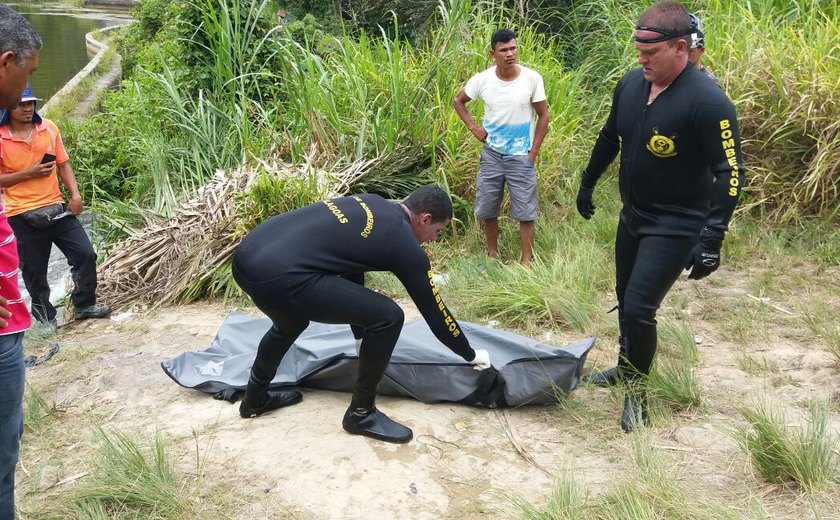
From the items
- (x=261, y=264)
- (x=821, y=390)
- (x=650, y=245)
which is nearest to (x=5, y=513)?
(x=261, y=264)

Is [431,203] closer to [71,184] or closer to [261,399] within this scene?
[261,399]

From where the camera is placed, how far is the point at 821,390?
154 inches

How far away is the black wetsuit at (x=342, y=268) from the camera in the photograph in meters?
3.35


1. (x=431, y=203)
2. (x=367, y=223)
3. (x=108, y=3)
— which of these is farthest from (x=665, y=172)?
(x=108, y=3)

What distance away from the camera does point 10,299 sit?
2379 mm

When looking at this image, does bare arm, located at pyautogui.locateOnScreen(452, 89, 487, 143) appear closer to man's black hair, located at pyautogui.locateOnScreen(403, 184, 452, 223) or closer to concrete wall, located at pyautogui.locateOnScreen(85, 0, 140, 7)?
man's black hair, located at pyautogui.locateOnScreen(403, 184, 452, 223)

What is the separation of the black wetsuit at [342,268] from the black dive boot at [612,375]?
90 cm

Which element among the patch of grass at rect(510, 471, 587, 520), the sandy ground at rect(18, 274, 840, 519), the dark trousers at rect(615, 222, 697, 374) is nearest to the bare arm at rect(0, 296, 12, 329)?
the sandy ground at rect(18, 274, 840, 519)

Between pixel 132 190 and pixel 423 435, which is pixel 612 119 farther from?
pixel 132 190

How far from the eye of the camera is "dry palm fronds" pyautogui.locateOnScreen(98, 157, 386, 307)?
19.3 feet

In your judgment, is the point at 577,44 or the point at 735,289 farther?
the point at 577,44

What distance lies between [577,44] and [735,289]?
14.7 feet

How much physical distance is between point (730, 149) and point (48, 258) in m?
4.48

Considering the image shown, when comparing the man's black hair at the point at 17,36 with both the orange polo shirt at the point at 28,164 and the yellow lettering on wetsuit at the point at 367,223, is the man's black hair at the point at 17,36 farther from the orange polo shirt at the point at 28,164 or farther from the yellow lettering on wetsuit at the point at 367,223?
the orange polo shirt at the point at 28,164
